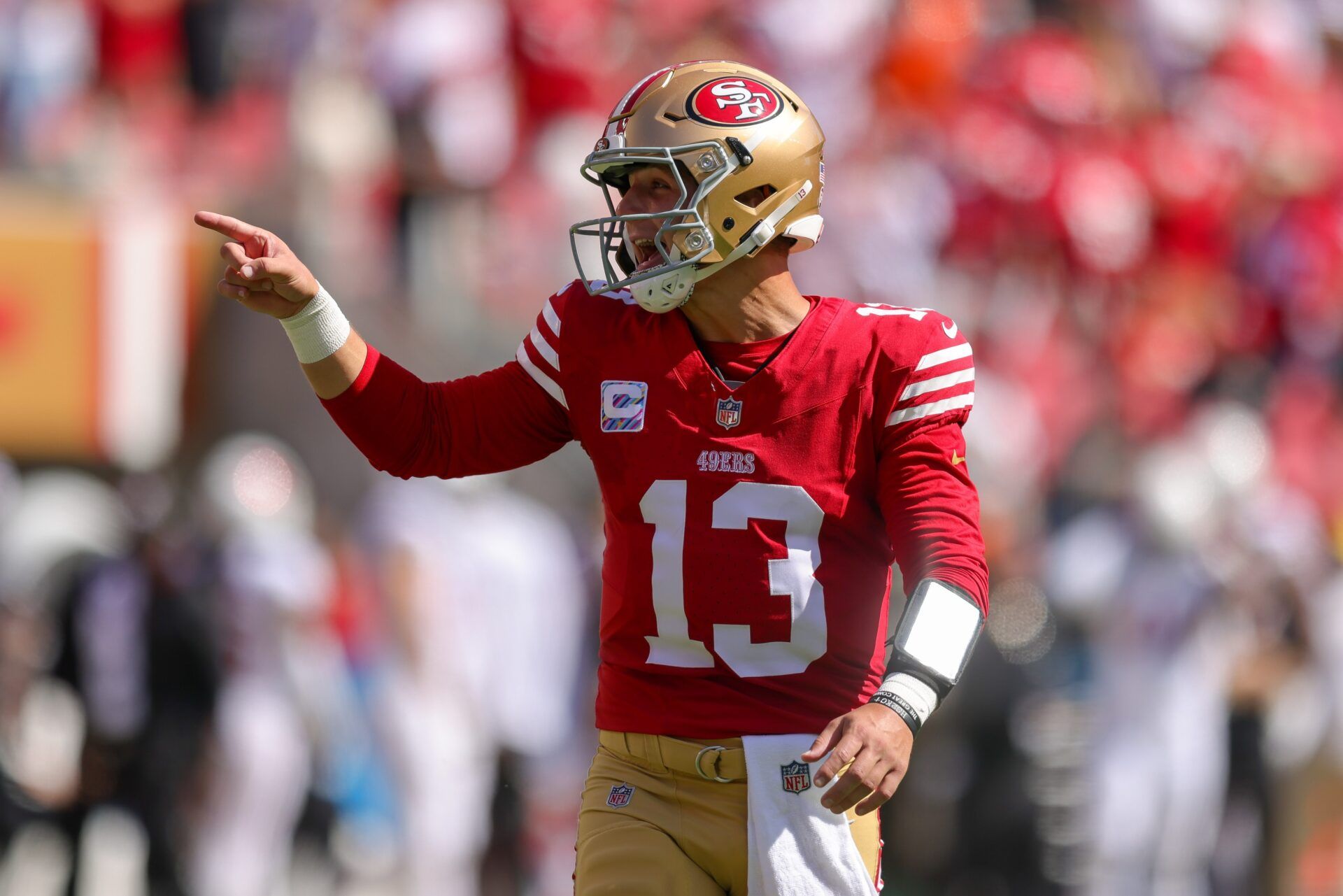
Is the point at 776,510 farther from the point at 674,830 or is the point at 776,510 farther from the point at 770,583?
the point at 674,830

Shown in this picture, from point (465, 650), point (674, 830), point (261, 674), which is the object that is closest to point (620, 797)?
point (674, 830)

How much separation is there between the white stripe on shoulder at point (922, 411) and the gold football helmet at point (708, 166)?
1.32 feet

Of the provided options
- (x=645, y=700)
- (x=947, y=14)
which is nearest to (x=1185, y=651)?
(x=947, y=14)

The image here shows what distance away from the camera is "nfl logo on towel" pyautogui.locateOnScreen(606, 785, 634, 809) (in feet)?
11.0

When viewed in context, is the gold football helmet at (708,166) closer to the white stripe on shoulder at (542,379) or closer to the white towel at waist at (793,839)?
the white stripe on shoulder at (542,379)

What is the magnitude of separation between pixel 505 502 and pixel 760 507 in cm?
508

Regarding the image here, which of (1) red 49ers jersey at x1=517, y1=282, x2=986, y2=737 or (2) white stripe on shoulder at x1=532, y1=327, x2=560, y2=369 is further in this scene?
(2) white stripe on shoulder at x1=532, y1=327, x2=560, y2=369

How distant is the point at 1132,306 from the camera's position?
10.7 meters

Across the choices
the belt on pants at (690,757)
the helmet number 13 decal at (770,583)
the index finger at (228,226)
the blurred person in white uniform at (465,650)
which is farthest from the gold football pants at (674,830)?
the blurred person in white uniform at (465,650)

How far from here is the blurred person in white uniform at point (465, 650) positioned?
25.4 feet

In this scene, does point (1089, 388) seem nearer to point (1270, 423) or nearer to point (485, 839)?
point (1270, 423)

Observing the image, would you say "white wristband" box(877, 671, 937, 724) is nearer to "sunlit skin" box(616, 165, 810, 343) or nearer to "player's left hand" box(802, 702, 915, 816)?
"player's left hand" box(802, 702, 915, 816)

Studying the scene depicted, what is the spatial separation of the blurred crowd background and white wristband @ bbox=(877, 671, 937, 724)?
4.74 meters

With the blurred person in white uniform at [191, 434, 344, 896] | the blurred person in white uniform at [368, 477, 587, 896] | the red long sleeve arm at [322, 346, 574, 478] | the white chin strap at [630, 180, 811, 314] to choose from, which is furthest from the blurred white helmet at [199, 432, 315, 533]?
the white chin strap at [630, 180, 811, 314]
